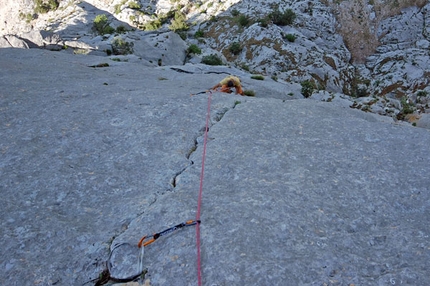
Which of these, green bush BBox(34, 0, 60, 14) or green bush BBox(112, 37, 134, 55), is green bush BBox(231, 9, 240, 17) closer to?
green bush BBox(112, 37, 134, 55)

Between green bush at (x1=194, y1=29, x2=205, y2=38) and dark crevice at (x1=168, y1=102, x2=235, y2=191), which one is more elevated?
dark crevice at (x1=168, y1=102, x2=235, y2=191)

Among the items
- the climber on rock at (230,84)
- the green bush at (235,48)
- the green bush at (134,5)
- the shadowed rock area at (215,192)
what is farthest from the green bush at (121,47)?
the green bush at (134,5)

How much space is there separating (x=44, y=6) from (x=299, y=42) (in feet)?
253

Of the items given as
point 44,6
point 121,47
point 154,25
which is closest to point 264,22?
point 121,47

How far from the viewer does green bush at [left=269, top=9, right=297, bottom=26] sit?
47844 millimetres

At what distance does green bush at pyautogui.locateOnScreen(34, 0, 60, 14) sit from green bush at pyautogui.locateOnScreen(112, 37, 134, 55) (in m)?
63.5

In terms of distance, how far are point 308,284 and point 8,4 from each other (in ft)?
377

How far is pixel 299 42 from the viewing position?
144 feet

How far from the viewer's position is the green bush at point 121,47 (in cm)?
3278

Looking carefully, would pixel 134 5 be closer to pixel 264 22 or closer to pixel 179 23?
pixel 179 23

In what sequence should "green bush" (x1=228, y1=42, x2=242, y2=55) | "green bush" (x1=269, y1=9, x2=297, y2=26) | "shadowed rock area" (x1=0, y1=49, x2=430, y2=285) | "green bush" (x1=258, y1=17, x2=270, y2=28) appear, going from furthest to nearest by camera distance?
"green bush" (x1=269, y1=9, x2=297, y2=26) → "green bush" (x1=258, y1=17, x2=270, y2=28) → "green bush" (x1=228, y1=42, x2=242, y2=55) → "shadowed rock area" (x1=0, y1=49, x2=430, y2=285)

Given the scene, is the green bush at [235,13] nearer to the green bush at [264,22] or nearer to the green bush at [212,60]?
the green bush at [264,22]

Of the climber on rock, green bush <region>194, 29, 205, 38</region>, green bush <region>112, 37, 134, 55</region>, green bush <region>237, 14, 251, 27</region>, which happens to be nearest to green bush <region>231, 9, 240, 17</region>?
green bush <region>237, 14, 251, 27</region>

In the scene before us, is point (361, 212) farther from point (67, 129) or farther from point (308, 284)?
point (67, 129)
